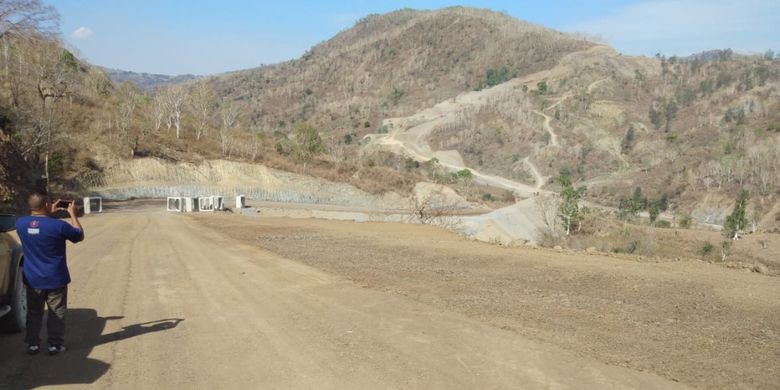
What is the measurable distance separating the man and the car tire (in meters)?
1.06

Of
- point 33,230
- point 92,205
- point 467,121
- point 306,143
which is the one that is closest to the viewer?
point 33,230

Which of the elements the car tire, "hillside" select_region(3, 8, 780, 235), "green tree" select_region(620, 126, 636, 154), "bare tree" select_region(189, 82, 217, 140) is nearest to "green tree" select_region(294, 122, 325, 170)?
"hillside" select_region(3, 8, 780, 235)

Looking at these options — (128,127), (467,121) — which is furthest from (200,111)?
(467,121)

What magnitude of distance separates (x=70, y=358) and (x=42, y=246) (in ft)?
4.35

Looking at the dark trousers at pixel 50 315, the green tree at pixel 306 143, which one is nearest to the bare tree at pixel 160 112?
the green tree at pixel 306 143

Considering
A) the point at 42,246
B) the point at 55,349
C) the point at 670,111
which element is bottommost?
the point at 55,349

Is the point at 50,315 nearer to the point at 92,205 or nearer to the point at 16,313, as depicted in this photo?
the point at 16,313

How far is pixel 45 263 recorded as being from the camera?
6188 millimetres

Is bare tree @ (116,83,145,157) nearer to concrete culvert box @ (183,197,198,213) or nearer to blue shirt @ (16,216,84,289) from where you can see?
concrete culvert box @ (183,197,198,213)

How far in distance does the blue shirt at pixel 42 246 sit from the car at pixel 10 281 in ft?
3.17

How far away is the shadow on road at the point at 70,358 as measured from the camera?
561 centimetres

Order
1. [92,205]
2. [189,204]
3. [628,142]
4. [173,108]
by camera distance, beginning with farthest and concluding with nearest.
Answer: [628,142] < [173,108] < [189,204] < [92,205]

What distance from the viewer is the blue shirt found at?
20.2 ft

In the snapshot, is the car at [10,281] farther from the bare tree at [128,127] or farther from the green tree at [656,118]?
the green tree at [656,118]
